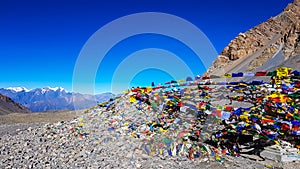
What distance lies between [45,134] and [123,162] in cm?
535

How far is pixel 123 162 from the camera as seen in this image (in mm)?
7281

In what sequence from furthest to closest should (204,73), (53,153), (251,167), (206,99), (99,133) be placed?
1. (204,73)
2. (206,99)
3. (99,133)
4. (53,153)
5. (251,167)

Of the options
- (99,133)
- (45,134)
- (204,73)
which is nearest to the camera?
(99,133)

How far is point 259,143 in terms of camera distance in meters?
7.73

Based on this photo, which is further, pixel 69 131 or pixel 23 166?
pixel 69 131

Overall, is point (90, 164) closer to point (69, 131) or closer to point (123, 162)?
point (123, 162)

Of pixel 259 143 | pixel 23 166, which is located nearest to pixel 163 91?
pixel 259 143

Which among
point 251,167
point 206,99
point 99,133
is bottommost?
point 251,167

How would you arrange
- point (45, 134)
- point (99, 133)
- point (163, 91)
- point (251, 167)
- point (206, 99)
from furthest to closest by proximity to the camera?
point (163, 91)
point (206, 99)
point (45, 134)
point (99, 133)
point (251, 167)

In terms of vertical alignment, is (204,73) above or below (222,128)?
above

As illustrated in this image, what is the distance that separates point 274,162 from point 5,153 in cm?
860

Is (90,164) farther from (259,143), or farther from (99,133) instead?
(259,143)

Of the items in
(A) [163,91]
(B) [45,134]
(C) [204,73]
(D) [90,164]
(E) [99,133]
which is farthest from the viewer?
(C) [204,73]

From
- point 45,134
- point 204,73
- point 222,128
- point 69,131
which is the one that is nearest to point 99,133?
point 69,131
